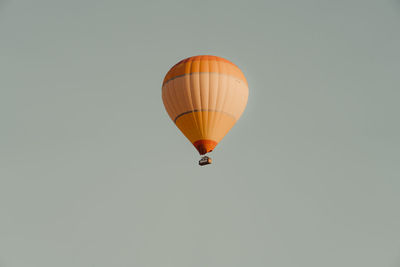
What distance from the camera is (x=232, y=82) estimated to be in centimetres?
4066

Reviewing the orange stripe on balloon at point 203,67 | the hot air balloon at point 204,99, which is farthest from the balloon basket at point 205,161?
the orange stripe on balloon at point 203,67

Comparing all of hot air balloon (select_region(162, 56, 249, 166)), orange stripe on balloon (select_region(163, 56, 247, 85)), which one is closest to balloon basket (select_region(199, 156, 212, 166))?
hot air balloon (select_region(162, 56, 249, 166))

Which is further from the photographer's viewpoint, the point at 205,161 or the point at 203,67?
the point at 203,67

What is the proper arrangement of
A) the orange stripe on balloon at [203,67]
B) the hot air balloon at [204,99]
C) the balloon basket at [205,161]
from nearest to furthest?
1. the balloon basket at [205,161]
2. the hot air balloon at [204,99]
3. the orange stripe on balloon at [203,67]

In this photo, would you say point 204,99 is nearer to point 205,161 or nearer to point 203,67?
point 203,67

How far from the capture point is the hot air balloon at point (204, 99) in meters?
39.8

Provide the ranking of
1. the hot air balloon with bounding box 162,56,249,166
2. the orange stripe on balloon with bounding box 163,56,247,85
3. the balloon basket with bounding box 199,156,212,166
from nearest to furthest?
the balloon basket with bounding box 199,156,212,166
the hot air balloon with bounding box 162,56,249,166
the orange stripe on balloon with bounding box 163,56,247,85

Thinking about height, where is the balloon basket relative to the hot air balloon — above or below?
below

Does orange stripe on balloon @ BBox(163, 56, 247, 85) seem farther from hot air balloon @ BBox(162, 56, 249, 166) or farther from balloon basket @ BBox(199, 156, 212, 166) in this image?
balloon basket @ BBox(199, 156, 212, 166)

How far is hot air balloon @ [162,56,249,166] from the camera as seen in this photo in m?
39.8

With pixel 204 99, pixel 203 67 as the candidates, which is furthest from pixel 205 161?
pixel 203 67

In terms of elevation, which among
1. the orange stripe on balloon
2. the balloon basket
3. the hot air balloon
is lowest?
the balloon basket

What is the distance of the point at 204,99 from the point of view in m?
39.8

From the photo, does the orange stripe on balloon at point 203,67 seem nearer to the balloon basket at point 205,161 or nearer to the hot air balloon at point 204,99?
the hot air balloon at point 204,99
